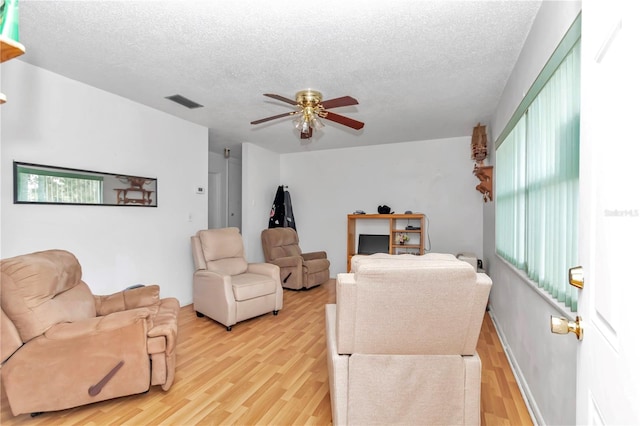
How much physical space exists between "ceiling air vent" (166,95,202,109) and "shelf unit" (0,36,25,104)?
2.10 meters

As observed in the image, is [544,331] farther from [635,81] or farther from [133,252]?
[133,252]

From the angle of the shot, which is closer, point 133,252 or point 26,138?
point 26,138

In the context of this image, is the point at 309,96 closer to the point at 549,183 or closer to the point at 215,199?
the point at 549,183

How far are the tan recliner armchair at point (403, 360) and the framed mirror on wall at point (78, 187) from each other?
2693mm

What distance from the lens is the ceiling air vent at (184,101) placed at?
10.1 ft

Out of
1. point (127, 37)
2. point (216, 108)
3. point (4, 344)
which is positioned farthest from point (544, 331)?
point (216, 108)

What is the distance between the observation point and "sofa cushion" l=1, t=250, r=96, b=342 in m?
1.67

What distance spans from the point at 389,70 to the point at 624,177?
228 cm

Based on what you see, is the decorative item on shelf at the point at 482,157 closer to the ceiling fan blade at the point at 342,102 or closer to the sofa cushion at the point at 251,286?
the ceiling fan blade at the point at 342,102

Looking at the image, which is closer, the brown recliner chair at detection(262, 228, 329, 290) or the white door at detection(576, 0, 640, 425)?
the white door at detection(576, 0, 640, 425)

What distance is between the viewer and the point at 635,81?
477mm

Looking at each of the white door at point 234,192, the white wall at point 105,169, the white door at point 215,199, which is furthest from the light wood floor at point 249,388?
the white door at point 234,192

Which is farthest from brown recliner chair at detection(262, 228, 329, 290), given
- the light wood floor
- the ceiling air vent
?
the ceiling air vent

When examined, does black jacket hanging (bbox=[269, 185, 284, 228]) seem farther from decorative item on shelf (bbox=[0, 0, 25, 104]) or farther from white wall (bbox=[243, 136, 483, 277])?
decorative item on shelf (bbox=[0, 0, 25, 104])
